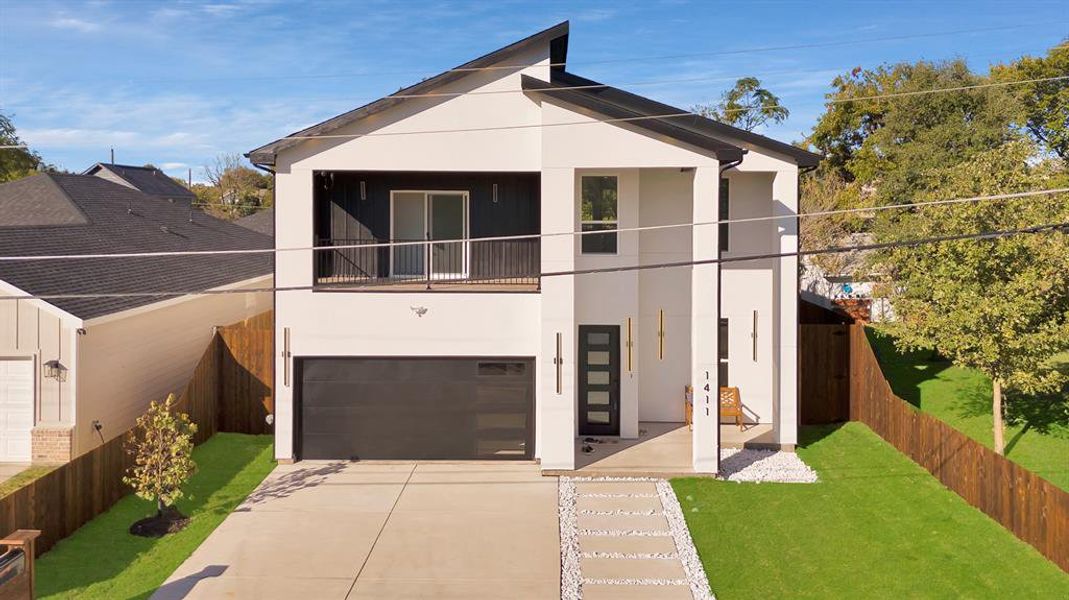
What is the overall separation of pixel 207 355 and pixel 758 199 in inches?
458

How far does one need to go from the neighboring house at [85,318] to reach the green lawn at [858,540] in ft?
25.8

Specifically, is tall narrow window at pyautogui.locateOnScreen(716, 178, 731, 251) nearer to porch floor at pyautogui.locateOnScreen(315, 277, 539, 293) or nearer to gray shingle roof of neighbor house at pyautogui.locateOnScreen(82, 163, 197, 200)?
porch floor at pyautogui.locateOnScreen(315, 277, 539, 293)

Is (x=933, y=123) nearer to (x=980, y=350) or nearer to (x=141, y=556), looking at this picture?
(x=980, y=350)

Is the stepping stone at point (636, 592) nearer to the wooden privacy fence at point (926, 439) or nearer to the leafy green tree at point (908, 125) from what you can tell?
the wooden privacy fence at point (926, 439)

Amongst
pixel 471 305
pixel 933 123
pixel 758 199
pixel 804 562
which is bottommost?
pixel 804 562

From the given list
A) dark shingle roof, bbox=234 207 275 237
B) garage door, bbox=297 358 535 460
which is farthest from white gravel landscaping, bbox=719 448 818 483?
dark shingle roof, bbox=234 207 275 237

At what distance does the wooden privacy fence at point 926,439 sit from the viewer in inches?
361

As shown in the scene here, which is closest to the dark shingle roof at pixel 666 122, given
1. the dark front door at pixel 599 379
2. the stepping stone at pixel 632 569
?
the dark front door at pixel 599 379

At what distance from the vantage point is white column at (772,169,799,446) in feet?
48.6

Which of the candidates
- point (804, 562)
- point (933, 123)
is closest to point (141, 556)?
point (804, 562)

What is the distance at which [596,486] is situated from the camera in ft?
42.6

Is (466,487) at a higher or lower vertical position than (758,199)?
lower

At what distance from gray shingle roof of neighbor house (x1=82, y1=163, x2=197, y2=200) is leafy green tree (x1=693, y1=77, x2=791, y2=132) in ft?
98.7

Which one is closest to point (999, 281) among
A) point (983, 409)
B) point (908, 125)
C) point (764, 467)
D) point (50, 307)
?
point (983, 409)
